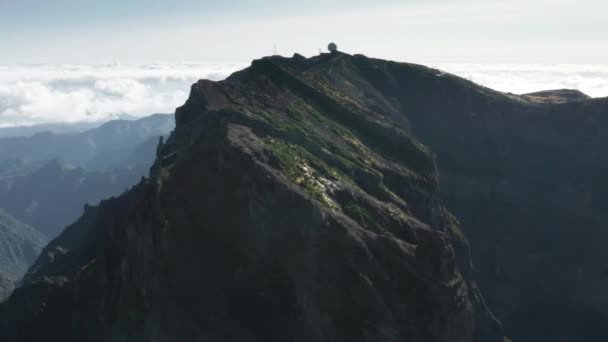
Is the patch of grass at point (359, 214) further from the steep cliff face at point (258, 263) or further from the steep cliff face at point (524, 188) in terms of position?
the steep cliff face at point (524, 188)

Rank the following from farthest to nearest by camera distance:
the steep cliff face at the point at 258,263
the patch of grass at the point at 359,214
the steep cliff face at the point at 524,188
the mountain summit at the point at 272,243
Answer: the steep cliff face at the point at 524,188 → the patch of grass at the point at 359,214 → the mountain summit at the point at 272,243 → the steep cliff face at the point at 258,263

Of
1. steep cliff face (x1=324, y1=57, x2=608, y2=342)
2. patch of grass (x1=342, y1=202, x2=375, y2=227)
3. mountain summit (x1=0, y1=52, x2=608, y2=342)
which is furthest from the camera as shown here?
steep cliff face (x1=324, y1=57, x2=608, y2=342)

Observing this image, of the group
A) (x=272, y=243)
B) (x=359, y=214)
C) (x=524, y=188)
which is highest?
(x=359, y=214)

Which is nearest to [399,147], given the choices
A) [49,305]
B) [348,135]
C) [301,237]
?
[348,135]

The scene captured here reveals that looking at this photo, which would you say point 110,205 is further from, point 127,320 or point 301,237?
point 301,237

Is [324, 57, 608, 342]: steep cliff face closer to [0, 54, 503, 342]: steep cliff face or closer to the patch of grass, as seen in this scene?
[0, 54, 503, 342]: steep cliff face

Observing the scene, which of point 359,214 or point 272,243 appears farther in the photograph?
point 359,214

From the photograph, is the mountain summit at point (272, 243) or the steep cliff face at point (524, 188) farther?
the steep cliff face at point (524, 188)

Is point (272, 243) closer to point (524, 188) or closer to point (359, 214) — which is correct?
point (359, 214)

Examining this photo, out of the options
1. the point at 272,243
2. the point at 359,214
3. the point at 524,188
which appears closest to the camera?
the point at 272,243

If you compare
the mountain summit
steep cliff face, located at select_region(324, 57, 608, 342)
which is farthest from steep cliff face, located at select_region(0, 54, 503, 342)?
steep cliff face, located at select_region(324, 57, 608, 342)

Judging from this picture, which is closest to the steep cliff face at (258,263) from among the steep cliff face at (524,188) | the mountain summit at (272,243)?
the mountain summit at (272,243)

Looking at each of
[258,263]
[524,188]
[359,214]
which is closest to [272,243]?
[258,263]

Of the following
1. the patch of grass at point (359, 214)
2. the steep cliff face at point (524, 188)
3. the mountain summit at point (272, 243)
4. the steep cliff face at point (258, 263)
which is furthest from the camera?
the steep cliff face at point (524, 188)
